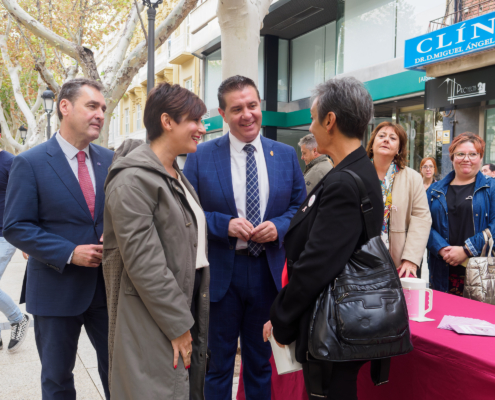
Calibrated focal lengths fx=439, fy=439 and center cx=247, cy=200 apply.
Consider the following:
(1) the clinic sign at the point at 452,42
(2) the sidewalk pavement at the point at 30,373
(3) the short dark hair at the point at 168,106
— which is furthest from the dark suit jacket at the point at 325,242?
(1) the clinic sign at the point at 452,42

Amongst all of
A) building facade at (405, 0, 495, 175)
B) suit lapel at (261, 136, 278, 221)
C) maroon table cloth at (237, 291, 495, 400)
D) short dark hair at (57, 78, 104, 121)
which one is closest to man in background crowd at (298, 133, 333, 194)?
suit lapel at (261, 136, 278, 221)

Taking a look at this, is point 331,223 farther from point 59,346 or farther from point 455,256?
point 455,256

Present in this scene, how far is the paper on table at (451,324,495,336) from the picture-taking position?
1966mm

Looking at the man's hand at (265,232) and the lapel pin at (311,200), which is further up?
the lapel pin at (311,200)

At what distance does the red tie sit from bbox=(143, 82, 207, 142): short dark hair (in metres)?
0.62

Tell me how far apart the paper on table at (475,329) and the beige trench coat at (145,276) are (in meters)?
1.22

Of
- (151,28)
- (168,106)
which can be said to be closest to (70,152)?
(168,106)

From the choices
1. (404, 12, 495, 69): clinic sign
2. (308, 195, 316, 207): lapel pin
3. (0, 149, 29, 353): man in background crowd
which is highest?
(404, 12, 495, 69): clinic sign

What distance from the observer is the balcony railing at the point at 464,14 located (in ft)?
31.1

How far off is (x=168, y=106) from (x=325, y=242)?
1033mm

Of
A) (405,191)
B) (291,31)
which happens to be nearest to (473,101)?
(405,191)

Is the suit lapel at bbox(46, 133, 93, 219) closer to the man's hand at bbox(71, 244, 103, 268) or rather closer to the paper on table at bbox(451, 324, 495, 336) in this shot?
the man's hand at bbox(71, 244, 103, 268)

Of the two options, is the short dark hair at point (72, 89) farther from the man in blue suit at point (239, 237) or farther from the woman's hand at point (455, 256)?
the woman's hand at point (455, 256)

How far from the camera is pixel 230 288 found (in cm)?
270
